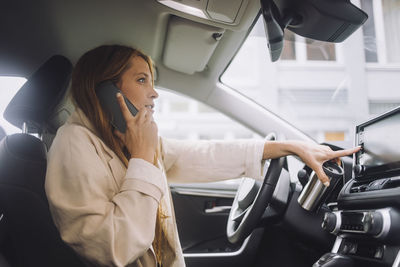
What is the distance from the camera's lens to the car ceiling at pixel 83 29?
4.80ft

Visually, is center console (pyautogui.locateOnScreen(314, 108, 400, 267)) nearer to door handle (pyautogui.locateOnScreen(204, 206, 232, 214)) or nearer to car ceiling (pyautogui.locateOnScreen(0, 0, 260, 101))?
car ceiling (pyautogui.locateOnScreen(0, 0, 260, 101))

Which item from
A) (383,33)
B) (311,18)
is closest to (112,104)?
(311,18)

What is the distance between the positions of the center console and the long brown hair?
1.74ft

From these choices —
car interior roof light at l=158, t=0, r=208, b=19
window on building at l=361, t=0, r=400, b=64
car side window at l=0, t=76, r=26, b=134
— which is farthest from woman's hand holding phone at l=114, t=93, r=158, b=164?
window on building at l=361, t=0, r=400, b=64

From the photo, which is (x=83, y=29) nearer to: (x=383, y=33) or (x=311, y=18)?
(x=311, y=18)

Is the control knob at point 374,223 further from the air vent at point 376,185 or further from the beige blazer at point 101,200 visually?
the beige blazer at point 101,200

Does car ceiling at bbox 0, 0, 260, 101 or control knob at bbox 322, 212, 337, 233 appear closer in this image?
control knob at bbox 322, 212, 337, 233

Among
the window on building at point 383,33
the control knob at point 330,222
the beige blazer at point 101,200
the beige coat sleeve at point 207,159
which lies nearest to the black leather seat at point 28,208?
the beige blazer at point 101,200

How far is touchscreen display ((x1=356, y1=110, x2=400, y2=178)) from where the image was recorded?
103cm

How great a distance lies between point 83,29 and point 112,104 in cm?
65

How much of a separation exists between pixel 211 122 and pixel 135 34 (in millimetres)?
4063

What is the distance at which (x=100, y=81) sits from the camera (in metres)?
1.15

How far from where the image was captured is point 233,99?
1934mm

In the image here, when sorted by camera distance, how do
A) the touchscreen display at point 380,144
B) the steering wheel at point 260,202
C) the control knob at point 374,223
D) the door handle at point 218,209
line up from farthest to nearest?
the door handle at point 218,209 → the steering wheel at point 260,202 → the touchscreen display at point 380,144 → the control knob at point 374,223
